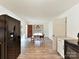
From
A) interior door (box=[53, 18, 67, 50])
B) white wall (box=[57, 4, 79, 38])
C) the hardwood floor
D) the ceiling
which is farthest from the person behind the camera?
interior door (box=[53, 18, 67, 50])

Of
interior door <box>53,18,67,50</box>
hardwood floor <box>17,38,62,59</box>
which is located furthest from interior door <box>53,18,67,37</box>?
hardwood floor <box>17,38,62,59</box>

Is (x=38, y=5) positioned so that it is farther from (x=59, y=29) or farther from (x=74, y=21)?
(x=59, y=29)

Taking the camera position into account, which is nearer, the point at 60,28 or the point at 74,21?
the point at 74,21

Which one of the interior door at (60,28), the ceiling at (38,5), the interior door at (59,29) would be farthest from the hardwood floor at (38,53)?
the ceiling at (38,5)

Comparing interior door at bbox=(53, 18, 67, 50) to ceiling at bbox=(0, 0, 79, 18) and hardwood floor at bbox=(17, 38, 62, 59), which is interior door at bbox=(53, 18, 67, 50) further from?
ceiling at bbox=(0, 0, 79, 18)

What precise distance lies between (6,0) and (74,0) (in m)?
2.47

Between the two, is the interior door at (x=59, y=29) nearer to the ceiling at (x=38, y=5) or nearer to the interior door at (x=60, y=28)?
the interior door at (x=60, y=28)

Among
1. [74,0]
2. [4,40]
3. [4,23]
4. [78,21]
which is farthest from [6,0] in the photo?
[78,21]

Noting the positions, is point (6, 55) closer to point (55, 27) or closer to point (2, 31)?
point (2, 31)

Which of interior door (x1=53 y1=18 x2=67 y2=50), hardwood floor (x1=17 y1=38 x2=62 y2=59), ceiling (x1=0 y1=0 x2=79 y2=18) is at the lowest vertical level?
hardwood floor (x1=17 y1=38 x2=62 y2=59)

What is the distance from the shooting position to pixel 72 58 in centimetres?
269

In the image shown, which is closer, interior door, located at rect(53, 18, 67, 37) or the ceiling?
the ceiling

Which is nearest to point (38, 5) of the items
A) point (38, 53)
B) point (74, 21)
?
point (74, 21)

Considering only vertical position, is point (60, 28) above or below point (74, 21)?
below
